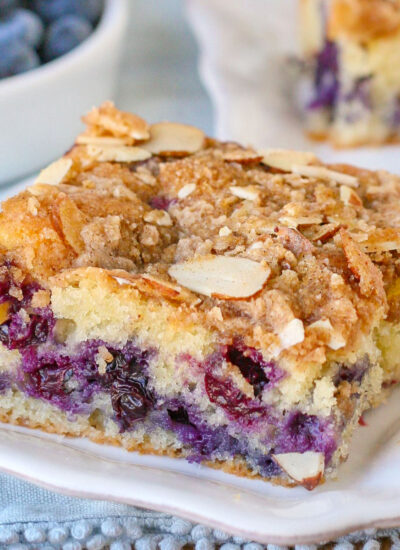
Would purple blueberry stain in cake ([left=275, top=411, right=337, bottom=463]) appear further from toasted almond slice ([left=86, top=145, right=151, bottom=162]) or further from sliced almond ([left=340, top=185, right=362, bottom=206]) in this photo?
toasted almond slice ([left=86, top=145, right=151, bottom=162])

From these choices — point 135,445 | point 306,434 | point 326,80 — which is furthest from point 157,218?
point 326,80

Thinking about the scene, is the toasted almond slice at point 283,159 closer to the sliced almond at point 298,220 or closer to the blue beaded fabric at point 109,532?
the sliced almond at point 298,220

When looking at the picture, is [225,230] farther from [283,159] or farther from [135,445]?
[135,445]

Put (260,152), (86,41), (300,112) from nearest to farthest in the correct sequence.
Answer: (260,152) → (86,41) → (300,112)

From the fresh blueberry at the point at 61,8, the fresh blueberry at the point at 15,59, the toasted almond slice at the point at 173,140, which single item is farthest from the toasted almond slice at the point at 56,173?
the fresh blueberry at the point at 61,8

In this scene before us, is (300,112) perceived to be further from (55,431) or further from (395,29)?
(55,431)

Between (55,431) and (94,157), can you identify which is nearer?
(55,431)

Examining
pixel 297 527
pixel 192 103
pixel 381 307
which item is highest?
pixel 381 307

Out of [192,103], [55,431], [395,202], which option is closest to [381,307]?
[395,202]

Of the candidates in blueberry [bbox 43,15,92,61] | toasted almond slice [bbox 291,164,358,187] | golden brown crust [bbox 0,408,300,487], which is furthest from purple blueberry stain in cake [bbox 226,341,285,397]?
blueberry [bbox 43,15,92,61]
